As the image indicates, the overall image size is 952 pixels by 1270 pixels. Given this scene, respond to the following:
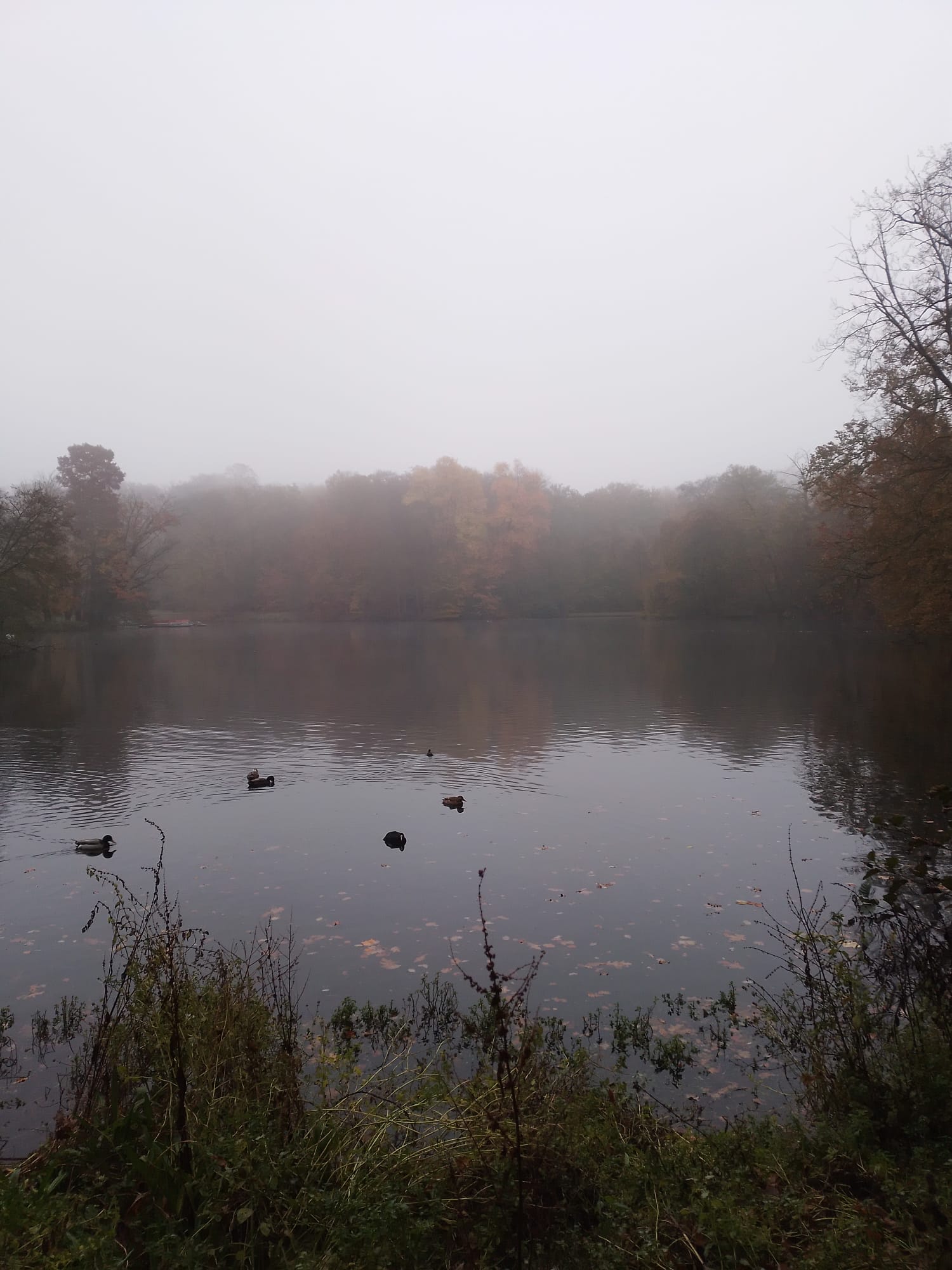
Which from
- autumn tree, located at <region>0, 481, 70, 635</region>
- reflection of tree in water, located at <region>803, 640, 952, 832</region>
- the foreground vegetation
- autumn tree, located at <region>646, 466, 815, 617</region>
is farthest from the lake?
autumn tree, located at <region>646, 466, 815, 617</region>

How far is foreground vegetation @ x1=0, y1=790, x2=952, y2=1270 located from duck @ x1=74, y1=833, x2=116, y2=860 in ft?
19.6

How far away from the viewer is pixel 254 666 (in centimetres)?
3928

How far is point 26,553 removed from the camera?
44812mm

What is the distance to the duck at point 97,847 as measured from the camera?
11719 millimetres

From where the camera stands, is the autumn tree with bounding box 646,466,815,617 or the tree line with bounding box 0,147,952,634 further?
the autumn tree with bounding box 646,466,815,617

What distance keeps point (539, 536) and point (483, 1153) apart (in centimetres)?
9135

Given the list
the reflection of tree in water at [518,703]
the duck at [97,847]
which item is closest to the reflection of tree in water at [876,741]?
the reflection of tree in water at [518,703]

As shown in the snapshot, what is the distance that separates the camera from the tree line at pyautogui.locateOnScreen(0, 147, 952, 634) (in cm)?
2402

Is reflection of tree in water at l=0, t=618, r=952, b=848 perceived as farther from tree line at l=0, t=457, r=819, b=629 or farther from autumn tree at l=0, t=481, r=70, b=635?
tree line at l=0, t=457, r=819, b=629

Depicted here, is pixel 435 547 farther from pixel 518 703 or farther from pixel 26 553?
pixel 518 703

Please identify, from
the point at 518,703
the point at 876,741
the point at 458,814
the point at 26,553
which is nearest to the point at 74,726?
the point at 518,703

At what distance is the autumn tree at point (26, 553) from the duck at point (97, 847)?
38342 millimetres

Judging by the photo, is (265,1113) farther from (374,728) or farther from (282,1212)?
(374,728)

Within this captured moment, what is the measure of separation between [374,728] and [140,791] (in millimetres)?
7618
